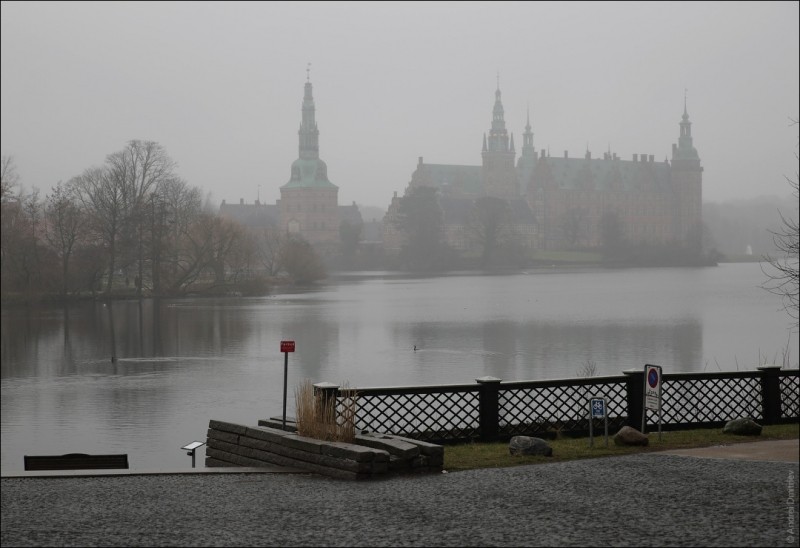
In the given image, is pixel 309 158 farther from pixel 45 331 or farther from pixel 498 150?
pixel 45 331

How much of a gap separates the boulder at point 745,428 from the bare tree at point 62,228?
46.9 meters

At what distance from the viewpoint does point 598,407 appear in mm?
9898

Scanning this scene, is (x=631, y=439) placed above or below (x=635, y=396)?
below

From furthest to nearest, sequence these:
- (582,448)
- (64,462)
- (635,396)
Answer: (635,396)
(64,462)
(582,448)

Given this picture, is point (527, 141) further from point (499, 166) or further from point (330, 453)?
point (330, 453)

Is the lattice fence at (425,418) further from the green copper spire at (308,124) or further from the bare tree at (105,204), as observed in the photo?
the green copper spire at (308,124)

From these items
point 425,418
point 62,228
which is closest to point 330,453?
point 425,418

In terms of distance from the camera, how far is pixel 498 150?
16062 centimetres

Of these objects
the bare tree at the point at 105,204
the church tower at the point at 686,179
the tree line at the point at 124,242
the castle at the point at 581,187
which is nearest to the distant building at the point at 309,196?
the castle at the point at 581,187

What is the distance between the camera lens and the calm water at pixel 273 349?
755 inches

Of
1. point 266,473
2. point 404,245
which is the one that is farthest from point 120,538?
point 404,245

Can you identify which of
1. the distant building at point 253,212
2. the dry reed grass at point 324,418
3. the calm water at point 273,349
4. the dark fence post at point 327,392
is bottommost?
the calm water at point 273,349

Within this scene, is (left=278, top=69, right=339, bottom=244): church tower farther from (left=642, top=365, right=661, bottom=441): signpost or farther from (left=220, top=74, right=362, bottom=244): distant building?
(left=642, top=365, right=661, bottom=441): signpost

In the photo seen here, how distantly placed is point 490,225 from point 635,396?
9675 centimetres
